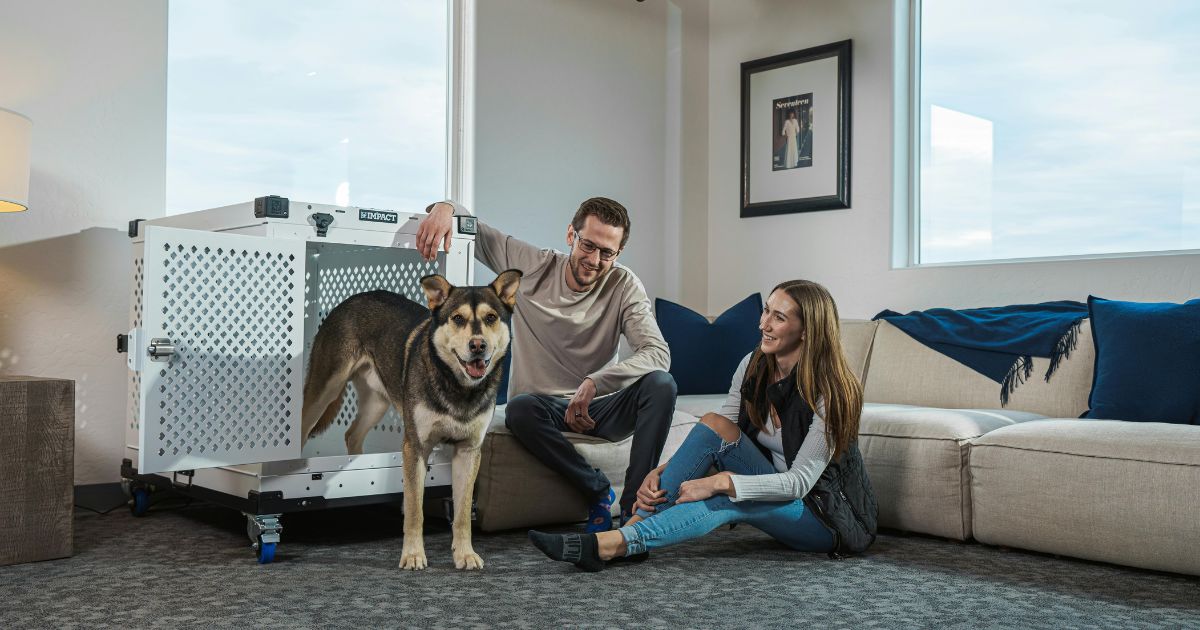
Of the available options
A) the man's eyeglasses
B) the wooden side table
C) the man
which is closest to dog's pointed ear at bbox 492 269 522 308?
the man

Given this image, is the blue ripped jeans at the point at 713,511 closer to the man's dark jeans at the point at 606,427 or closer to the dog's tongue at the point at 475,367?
the man's dark jeans at the point at 606,427

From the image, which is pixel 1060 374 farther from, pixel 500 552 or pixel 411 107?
pixel 411 107

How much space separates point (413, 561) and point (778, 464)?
0.99 metres

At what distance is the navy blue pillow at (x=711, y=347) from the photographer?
4250 mm

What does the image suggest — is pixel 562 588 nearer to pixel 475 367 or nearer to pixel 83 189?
pixel 475 367

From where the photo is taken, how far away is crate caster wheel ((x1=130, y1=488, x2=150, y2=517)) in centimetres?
322

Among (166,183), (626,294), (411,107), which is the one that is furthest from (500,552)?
(411,107)

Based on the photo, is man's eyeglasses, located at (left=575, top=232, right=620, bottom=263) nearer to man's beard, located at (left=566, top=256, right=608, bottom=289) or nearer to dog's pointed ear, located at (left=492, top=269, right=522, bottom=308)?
man's beard, located at (left=566, top=256, right=608, bottom=289)

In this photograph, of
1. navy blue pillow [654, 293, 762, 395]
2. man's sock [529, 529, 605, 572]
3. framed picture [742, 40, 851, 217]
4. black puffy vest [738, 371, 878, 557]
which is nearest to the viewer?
man's sock [529, 529, 605, 572]

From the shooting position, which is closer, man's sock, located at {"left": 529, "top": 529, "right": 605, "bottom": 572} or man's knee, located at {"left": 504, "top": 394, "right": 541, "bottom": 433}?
man's sock, located at {"left": 529, "top": 529, "right": 605, "bottom": 572}

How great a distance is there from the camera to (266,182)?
390 cm

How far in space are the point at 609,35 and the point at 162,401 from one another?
3.09 m

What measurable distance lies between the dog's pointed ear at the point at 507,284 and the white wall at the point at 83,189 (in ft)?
5.39

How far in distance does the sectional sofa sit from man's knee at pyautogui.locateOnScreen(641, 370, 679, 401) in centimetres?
30
